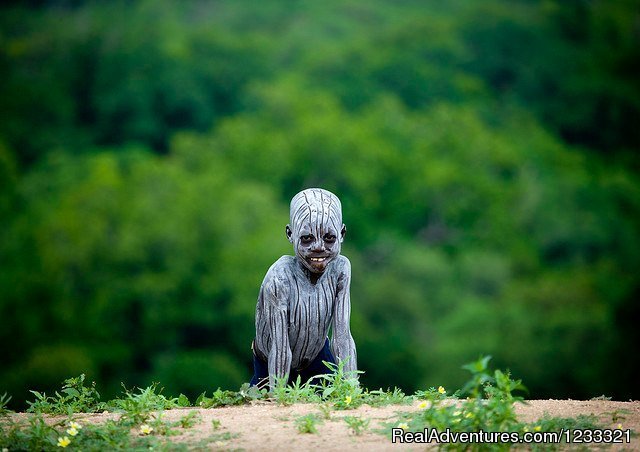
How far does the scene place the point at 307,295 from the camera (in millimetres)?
9984

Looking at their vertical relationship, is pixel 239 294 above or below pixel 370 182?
below

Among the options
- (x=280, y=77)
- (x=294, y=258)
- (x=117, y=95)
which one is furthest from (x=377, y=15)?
(x=294, y=258)

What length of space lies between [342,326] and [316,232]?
89cm

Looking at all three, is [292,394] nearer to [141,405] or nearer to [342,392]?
[342,392]

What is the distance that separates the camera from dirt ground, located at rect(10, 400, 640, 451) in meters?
8.02

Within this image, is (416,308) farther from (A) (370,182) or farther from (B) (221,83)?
(B) (221,83)

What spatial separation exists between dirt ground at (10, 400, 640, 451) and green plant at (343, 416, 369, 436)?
4cm

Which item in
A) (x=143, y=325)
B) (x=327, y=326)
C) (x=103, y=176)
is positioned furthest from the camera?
(x=103, y=176)

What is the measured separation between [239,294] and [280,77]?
3858cm

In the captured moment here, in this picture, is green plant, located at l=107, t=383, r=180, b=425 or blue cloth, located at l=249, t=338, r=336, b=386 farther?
blue cloth, located at l=249, t=338, r=336, b=386

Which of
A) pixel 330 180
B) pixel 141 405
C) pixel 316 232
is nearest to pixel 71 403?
pixel 141 405

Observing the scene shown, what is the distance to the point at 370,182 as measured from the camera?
237ft

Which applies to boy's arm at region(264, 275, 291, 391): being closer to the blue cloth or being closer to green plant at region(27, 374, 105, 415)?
the blue cloth

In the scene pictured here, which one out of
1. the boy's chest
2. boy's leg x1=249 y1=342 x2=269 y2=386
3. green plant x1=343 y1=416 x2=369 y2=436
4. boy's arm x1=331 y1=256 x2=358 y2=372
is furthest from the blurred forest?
green plant x1=343 y1=416 x2=369 y2=436
